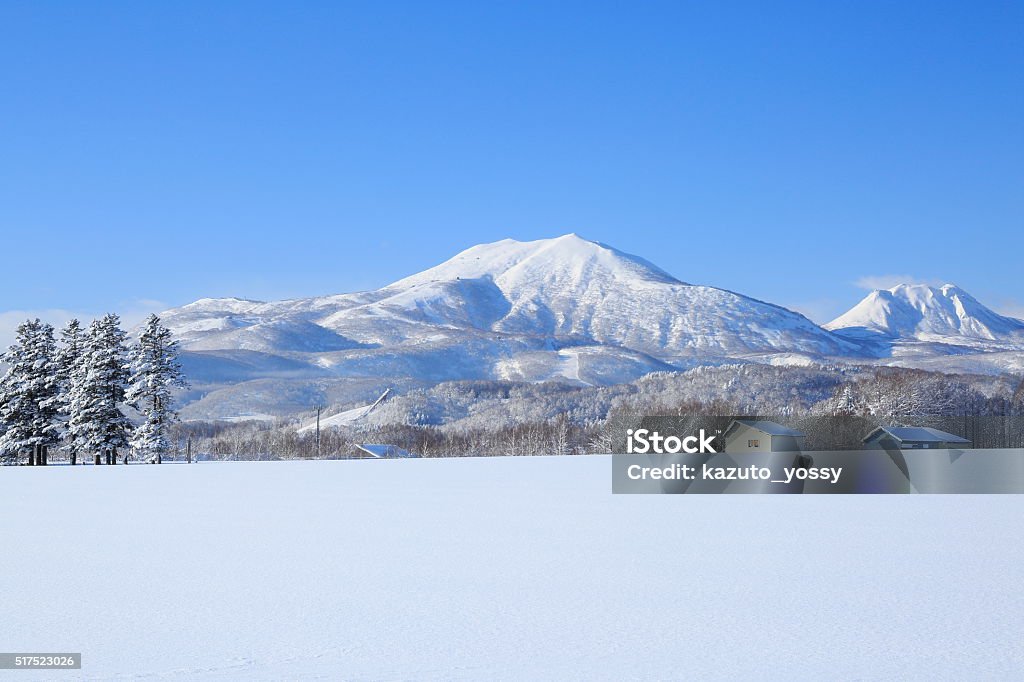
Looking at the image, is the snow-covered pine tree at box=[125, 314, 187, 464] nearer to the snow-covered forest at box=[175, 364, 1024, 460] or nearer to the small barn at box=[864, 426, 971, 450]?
the snow-covered forest at box=[175, 364, 1024, 460]

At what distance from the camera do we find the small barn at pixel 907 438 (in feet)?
100

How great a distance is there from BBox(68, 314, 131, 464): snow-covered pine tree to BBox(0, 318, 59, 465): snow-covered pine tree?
4.10 ft

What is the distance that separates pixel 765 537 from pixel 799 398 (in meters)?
130

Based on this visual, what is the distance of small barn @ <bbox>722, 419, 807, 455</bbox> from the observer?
2945 centimetres

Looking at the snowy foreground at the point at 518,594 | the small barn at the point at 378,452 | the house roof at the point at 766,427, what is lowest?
the small barn at the point at 378,452

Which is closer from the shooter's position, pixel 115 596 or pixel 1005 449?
pixel 115 596

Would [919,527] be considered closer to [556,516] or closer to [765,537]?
[765,537]

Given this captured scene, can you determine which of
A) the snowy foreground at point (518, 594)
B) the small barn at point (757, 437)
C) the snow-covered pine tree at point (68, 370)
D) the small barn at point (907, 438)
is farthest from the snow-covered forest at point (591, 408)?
the snowy foreground at point (518, 594)

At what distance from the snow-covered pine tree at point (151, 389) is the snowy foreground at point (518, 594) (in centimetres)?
3671

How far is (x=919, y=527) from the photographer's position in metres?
18.8

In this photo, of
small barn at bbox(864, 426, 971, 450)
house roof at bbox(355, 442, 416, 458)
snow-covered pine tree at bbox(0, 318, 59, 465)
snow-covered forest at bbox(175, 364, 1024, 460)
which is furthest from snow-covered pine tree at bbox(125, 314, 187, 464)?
house roof at bbox(355, 442, 416, 458)

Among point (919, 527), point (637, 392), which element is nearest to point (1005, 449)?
point (919, 527)

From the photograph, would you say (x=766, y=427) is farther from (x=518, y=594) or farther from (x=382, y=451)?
(x=382, y=451)

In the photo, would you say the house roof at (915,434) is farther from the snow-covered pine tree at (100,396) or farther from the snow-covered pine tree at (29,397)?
the snow-covered pine tree at (29,397)
